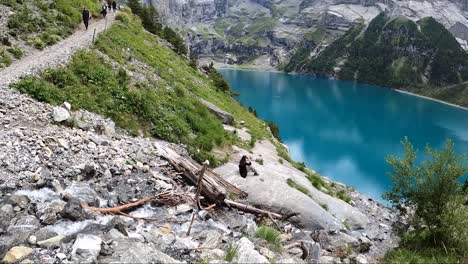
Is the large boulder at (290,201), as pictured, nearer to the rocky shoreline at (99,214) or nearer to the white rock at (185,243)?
the rocky shoreline at (99,214)

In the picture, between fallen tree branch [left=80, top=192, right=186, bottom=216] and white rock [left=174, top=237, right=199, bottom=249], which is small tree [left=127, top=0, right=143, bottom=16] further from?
white rock [left=174, top=237, right=199, bottom=249]

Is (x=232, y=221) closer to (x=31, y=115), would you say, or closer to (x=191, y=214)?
(x=191, y=214)

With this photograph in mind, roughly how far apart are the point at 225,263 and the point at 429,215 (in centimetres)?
1243

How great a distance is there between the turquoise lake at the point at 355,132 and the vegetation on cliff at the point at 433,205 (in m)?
41.1

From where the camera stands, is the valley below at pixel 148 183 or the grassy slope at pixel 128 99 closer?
the valley below at pixel 148 183

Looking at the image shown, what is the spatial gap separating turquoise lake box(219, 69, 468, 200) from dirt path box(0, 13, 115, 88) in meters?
47.1

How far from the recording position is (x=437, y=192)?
1994 cm

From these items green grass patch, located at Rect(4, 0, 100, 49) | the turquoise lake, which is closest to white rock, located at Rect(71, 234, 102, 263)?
green grass patch, located at Rect(4, 0, 100, 49)

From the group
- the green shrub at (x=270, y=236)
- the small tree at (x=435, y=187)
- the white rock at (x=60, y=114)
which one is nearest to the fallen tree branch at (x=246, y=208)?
the green shrub at (x=270, y=236)

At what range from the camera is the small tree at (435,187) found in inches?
743

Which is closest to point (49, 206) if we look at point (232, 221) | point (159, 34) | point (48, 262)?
point (48, 262)

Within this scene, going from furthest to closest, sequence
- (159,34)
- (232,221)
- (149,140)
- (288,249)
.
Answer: (159,34) → (149,140) → (232,221) → (288,249)

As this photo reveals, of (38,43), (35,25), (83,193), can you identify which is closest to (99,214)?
(83,193)

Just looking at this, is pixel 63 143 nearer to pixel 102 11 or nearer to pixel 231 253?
pixel 231 253
